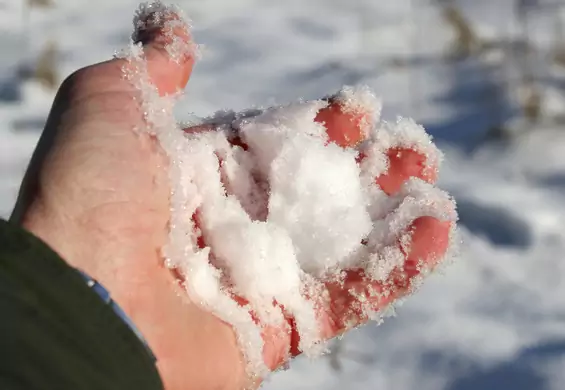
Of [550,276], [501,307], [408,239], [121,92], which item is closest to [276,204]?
[408,239]

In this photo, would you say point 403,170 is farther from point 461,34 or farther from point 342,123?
point 461,34

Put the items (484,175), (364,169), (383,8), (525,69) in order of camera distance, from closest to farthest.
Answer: (364,169) < (484,175) < (525,69) < (383,8)

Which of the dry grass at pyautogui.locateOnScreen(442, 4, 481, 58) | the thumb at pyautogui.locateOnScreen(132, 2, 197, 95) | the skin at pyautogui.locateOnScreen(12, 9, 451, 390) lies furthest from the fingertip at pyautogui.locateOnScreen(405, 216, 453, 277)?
the dry grass at pyautogui.locateOnScreen(442, 4, 481, 58)

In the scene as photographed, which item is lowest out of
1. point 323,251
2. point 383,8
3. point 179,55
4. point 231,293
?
point 231,293

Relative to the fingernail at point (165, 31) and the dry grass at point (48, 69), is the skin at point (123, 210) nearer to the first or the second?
the fingernail at point (165, 31)

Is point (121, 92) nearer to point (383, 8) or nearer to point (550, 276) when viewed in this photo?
point (550, 276)

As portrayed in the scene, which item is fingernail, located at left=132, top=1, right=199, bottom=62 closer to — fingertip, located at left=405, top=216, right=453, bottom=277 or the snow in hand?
the snow in hand
